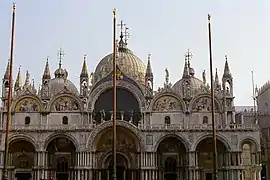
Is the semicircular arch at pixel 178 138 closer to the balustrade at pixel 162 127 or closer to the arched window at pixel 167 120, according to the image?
the balustrade at pixel 162 127

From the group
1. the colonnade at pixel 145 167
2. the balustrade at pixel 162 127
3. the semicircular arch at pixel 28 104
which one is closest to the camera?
the colonnade at pixel 145 167

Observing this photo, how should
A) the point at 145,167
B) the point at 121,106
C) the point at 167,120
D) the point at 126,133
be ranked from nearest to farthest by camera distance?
the point at 145,167
the point at 126,133
the point at 167,120
the point at 121,106

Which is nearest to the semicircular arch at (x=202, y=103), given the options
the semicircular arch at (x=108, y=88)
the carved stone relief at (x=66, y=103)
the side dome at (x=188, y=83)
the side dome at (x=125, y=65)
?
the side dome at (x=188, y=83)

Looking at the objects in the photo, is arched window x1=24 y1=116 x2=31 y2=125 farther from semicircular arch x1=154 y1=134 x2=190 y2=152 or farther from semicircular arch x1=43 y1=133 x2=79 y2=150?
semicircular arch x1=154 y1=134 x2=190 y2=152

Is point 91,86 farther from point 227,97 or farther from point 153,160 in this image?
point 227,97

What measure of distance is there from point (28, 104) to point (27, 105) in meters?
0.15

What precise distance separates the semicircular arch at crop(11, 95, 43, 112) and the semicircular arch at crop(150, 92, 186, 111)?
12433 mm

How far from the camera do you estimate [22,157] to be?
161 ft

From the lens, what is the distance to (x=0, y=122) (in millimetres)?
48688

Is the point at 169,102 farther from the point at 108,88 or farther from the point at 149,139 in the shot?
the point at 108,88

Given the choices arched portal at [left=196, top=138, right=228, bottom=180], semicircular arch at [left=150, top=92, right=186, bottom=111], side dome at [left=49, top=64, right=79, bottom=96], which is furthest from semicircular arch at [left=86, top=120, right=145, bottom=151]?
side dome at [left=49, top=64, right=79, bottom=96]

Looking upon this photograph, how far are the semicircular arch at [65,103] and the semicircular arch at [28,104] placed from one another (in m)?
1.48

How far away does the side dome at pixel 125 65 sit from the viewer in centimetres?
5528

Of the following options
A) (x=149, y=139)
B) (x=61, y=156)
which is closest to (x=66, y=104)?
(x=61, y=156)
